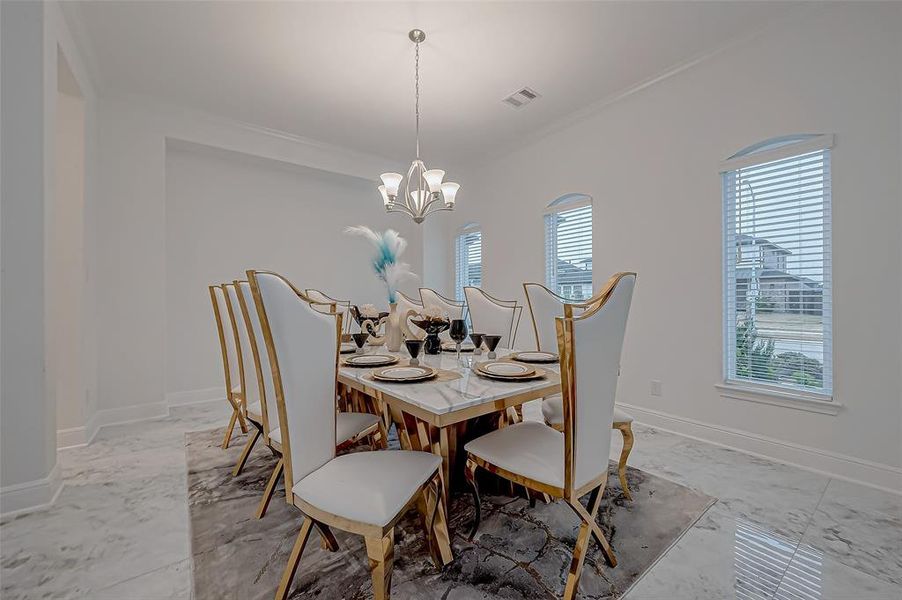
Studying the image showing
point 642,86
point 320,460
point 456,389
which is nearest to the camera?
point 320,460

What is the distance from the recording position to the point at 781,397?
2.54 meters

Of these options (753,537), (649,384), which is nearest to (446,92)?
(649,384)

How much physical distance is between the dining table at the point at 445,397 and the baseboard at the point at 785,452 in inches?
68.7

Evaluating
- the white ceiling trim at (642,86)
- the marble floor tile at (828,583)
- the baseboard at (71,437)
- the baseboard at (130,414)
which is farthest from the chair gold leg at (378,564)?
the white ceiling trim at (642,86)

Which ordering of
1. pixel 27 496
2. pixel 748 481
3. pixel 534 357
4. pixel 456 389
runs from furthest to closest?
pixel 748 481
pixel 534 357
pixel 27 496
pixel 456 389

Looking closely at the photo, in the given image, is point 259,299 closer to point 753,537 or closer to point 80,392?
point 753,537

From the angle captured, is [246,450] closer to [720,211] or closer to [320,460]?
[320,460]

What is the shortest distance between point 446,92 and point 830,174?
9.06 ft

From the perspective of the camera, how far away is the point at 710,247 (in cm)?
288

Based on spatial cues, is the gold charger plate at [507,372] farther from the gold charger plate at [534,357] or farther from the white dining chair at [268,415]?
the white dining chair at [268,415]

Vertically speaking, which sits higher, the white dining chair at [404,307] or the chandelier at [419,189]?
the chandelier at [419,189]

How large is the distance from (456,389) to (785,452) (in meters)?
2.42

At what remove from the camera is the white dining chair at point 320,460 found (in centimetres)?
117

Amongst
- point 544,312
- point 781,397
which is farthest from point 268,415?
point 781,397
